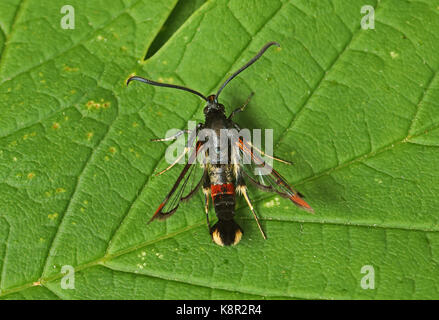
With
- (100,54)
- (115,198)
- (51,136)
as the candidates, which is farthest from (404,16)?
(51,136)

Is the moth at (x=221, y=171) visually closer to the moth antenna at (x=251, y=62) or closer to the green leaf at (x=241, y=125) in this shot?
the moth antenna at (x=251, y=62)

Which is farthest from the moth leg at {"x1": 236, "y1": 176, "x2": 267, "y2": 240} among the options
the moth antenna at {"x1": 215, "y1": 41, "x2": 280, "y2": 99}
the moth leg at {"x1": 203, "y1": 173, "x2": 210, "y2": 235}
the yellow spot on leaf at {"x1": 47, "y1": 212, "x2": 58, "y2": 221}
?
the yellow spot on leaf at {"x1": 47, "y1": 212, "x2": 58, "y2": 221}

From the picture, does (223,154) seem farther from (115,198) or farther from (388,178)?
(388,178)

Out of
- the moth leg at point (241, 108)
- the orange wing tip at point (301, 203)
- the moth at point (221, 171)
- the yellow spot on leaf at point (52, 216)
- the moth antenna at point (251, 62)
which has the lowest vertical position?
the yellow spot on leaf at point (52, 216)

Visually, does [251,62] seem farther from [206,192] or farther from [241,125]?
[206,192]

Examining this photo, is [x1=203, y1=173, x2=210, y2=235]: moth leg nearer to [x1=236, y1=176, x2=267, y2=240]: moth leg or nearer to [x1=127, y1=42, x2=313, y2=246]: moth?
[x1=127, y1=42, x2=313, y2=246]: moth

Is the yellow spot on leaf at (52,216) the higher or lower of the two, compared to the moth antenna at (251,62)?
lower

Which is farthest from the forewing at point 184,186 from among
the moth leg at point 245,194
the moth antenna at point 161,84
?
the moth antenna at point 161,84

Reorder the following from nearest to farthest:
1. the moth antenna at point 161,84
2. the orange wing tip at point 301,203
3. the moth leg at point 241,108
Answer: the orange wing tip at point 301,203 → the moth antenna at point 161,84 → the moth leg at point 241,108
